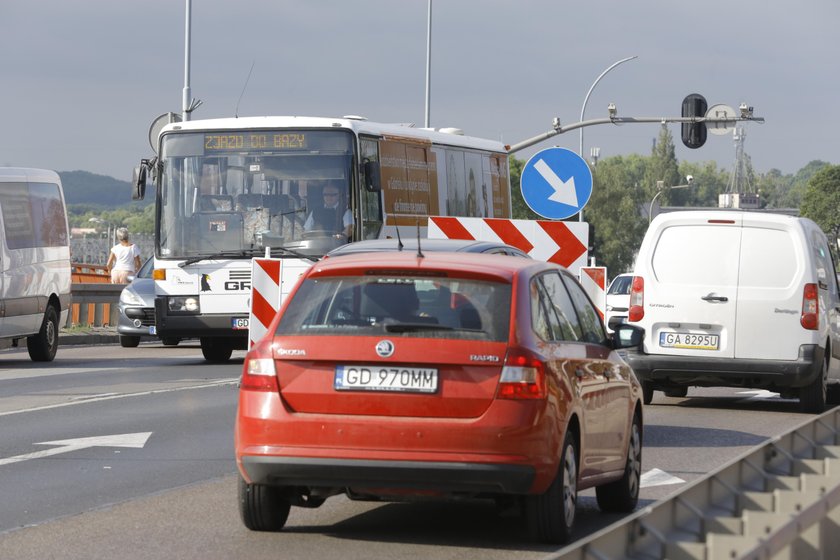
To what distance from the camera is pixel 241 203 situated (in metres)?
21.7

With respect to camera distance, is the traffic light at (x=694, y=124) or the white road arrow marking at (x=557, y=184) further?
the traffic light at (x=694, y=124)

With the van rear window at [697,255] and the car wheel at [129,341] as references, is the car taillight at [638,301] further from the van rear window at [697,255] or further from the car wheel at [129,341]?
the car wheel at [129,341]

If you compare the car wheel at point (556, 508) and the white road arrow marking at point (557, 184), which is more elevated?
the white road arrow marking at point (557, 184)

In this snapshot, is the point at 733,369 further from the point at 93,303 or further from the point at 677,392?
the point at 93,303

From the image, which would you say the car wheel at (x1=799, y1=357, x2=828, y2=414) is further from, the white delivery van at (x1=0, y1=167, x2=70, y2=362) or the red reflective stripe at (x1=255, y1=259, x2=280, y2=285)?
the white delivery van at (x1=0, y1=167, x2=70, y2=362)

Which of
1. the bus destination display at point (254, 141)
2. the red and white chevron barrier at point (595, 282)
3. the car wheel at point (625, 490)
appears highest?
the bus destination display at point (254, 141)

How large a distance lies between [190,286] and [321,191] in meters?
2.18

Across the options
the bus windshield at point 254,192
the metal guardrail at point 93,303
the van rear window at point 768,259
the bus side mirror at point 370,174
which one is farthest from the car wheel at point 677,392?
the metal guardrail at point 93,303

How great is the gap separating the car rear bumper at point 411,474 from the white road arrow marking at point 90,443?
4.30 m

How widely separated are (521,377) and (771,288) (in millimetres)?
9001

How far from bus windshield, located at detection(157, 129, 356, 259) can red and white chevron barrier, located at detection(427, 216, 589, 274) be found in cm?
375

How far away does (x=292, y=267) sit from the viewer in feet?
66.0

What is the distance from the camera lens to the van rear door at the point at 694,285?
16500 mm

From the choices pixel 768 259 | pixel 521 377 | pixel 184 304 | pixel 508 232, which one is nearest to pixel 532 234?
pixel 508 232
